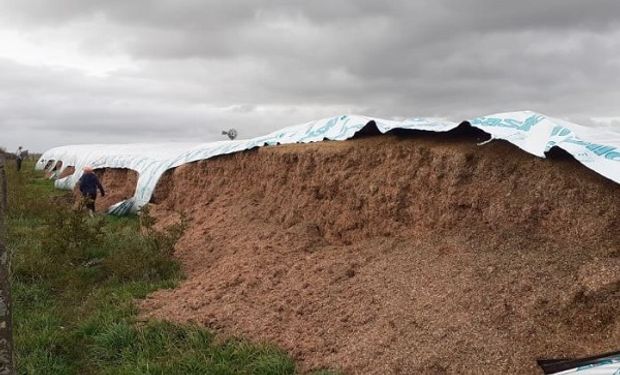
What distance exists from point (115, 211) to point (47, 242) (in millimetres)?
4933

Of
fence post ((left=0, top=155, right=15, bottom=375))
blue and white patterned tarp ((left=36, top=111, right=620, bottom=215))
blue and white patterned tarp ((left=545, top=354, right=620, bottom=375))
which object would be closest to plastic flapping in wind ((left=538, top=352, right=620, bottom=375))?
blue and white patterned tarp ((left=545, top=354, right=620, bottom=375))

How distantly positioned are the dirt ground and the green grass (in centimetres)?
27

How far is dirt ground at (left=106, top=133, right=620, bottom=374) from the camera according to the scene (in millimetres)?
3883

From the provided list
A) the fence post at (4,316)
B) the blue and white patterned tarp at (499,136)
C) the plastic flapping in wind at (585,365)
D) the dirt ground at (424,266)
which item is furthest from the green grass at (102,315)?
the blue and white patterned tarp at (499,136)

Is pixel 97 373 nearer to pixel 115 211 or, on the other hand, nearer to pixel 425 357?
pixel 425 357

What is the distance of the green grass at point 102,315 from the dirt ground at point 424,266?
0.27 metres

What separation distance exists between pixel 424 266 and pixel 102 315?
3263 millimetres

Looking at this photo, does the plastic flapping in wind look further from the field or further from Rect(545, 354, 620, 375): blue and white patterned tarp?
the field

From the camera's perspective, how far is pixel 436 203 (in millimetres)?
5387

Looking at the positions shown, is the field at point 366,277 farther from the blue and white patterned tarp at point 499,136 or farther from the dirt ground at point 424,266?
the blue and white patterned tarp at point 499,136

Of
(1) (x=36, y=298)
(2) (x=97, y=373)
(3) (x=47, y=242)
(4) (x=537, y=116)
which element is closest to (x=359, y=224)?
(4) (x=537, y=116)

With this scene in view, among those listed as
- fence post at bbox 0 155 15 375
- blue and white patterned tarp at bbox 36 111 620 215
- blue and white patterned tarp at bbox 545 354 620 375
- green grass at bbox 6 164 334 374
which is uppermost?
blue and white patterned tarp at bbox 36 111 620 215

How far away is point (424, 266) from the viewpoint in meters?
4.93

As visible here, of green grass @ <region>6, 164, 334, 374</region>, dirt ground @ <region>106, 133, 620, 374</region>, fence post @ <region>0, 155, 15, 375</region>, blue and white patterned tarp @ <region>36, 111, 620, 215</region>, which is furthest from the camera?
green grass @ <region>6, 164, 334, 374</region>
